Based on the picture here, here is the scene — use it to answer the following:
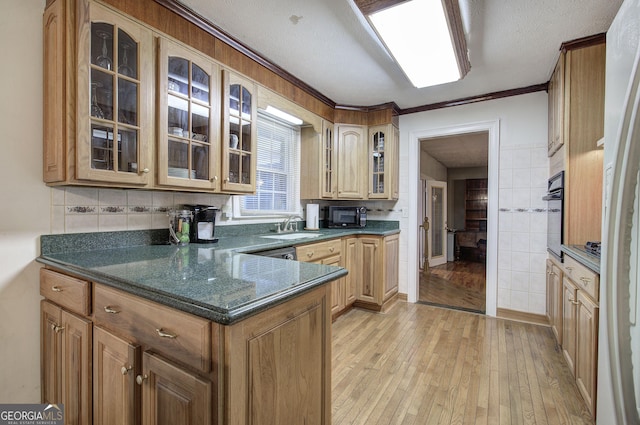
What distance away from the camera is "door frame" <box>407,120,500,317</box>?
3.24 m

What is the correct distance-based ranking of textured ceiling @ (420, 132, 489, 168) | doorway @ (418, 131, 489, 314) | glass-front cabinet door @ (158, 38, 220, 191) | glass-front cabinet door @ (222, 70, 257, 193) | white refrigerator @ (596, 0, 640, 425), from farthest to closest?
textured ceiling @ (420, 132, 489, 168)
doorway @ (418, 131, 489, 314)
glass-front cabinet door @ (222, 70, 257, 193)
glass-front cabinet door @ (158, 38, 220, 191)
white refrigerator @ (596, 0, 640, 425)

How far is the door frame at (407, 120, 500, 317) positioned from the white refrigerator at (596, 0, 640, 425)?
9.06 ft

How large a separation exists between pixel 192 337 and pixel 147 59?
160 centimetres

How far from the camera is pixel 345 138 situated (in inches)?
145

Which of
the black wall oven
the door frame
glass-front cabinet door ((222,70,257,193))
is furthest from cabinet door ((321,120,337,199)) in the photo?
the black wall oven

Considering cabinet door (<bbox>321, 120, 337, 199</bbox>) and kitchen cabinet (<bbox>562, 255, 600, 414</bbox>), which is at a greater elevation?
cabinet door (<bbox>321, 120, 337, 199</bbox>)

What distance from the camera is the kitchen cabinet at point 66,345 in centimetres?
130

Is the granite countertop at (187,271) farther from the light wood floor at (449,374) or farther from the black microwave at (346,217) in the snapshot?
the black microwave at (346,217)

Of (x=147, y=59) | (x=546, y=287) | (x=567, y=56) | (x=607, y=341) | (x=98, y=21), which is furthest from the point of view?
(x=546, y=287)

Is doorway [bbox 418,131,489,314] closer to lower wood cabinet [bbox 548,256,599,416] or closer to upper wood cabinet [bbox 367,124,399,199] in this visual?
upper wood cabinet [bbox 367,124,399,199]

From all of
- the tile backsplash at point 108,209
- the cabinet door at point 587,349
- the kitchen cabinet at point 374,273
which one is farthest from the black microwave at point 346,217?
the cabinet door at point 587,349

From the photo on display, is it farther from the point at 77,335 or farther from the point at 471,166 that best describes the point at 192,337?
the point at 471,166

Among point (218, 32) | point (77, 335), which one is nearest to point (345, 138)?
point (218, 32)

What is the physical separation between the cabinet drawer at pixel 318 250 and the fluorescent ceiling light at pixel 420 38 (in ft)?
5.40
